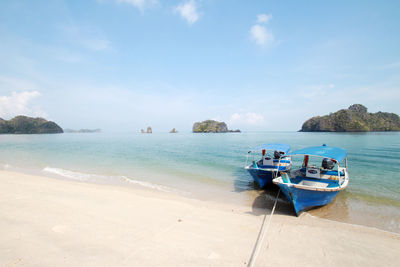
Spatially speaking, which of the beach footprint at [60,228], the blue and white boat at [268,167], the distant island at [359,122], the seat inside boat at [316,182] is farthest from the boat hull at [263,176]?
the distant island at [359,122]

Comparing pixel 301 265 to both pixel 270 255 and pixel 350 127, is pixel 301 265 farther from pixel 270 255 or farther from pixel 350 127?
pixel 350 127

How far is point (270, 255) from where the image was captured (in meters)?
4.66

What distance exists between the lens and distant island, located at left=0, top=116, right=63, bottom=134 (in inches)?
5782

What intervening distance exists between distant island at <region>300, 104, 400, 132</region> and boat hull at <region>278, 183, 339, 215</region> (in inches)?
5364

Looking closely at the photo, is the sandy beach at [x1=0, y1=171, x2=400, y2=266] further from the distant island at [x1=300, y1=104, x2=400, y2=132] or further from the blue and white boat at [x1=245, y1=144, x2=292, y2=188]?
the distant island at [x1=300, y1=104, x2=400, y2=132]

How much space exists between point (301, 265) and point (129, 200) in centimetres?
731

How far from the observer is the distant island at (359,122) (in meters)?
110

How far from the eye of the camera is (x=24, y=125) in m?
152

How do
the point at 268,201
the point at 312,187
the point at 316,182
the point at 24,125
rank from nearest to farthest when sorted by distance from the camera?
1. the point at 312,187
2. the point at 316,182
3. the point at 268,201
4. the point at 24,125

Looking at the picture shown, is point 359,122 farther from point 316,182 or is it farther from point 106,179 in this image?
point 106,179

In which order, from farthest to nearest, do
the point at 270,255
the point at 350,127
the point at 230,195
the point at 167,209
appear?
the point at 350,127 < the point at 230,195 < the point at 167,209 < the point at 270,255

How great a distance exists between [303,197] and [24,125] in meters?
216

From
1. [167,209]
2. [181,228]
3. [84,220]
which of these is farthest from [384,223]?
[84,220]

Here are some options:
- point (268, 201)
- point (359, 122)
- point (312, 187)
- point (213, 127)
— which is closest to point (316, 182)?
point (312, 187)
